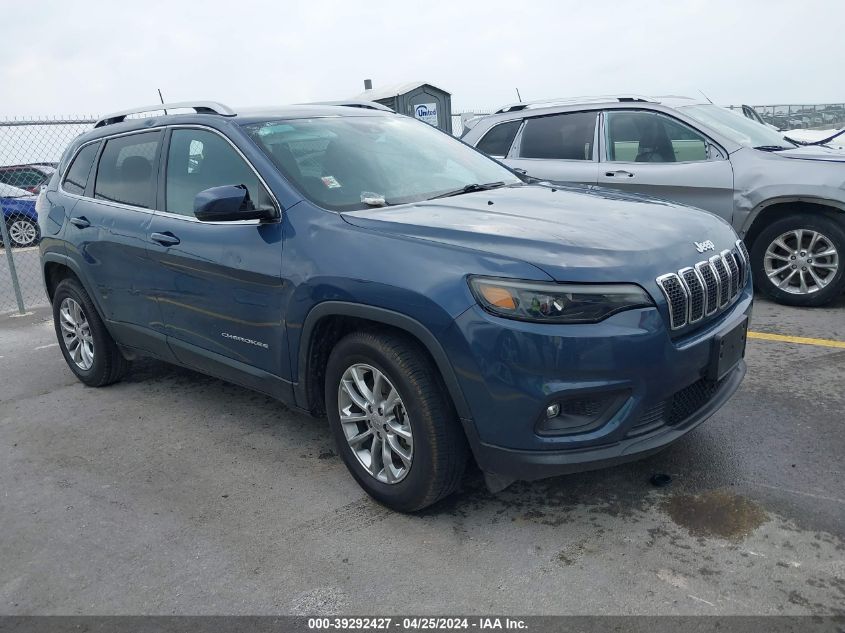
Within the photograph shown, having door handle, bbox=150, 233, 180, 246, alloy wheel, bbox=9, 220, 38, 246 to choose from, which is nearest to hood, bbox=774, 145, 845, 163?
door handle, bbox=150, 233, 180, 246

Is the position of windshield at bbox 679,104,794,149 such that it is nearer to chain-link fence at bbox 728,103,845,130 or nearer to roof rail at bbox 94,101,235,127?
roof rail at bbox 94,101,235,127

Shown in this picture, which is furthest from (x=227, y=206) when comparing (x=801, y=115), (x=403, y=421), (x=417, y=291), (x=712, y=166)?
(x=801, y=115)

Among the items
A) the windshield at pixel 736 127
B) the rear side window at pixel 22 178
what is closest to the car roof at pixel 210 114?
the windshield at pixel 736 127

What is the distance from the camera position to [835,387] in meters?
4.41

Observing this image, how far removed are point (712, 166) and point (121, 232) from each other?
472 cm

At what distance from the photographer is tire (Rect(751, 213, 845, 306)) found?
6.07 m

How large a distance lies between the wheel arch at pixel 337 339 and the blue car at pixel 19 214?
994 cm

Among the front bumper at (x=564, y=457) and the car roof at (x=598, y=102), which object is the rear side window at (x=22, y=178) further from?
the front bumper at (x=564, y=457)

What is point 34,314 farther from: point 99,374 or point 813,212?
point 813,212

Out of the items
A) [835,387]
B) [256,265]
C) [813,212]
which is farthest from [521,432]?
[813,212]

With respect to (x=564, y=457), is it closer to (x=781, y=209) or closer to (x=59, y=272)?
(x=59, y=272)

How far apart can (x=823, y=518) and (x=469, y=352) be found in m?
1.58

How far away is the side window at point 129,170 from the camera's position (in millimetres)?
4418

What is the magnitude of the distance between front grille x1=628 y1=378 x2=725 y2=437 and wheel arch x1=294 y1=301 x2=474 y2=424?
65 cm
